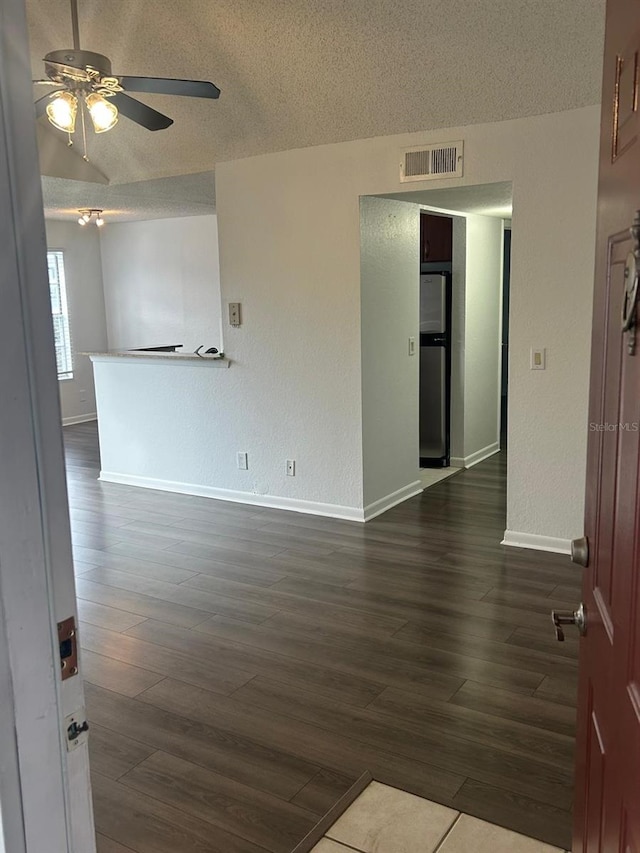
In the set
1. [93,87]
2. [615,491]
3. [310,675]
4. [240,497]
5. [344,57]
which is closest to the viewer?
[615,491]

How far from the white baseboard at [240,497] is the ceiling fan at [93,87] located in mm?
2688

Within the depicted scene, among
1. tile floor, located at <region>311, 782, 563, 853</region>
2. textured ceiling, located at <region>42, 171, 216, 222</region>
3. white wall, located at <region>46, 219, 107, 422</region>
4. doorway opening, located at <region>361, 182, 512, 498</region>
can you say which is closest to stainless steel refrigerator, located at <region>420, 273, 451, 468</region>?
doorway opening, located at <region>361, 182, 512, 498</region>

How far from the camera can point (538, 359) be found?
4141 millimetres

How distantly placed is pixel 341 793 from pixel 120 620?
5.37 ft

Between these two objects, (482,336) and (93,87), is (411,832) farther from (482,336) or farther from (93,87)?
(482,336)

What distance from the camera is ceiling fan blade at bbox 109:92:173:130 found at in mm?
3369

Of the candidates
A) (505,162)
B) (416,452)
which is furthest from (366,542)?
(505,162)

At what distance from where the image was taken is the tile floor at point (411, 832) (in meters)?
2.02

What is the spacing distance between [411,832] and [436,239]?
5.10 metres

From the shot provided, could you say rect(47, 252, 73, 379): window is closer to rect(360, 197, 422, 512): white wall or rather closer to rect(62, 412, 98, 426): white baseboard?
rect(62, 412, 98, 426): white baseboard

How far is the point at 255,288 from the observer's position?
5.09m

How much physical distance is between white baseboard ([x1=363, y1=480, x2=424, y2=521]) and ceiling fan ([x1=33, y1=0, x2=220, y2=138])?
2.76 metres

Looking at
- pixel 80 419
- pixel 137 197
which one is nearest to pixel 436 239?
pixel 137 197

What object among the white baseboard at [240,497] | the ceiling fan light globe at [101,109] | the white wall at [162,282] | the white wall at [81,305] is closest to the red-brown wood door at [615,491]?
the ceiling fan light globe at [101,109]
